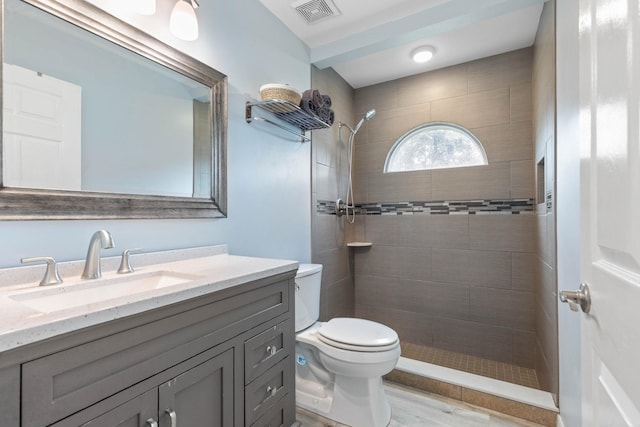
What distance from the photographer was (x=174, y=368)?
0.82m

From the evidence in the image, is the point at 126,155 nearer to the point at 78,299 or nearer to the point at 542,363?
the point at 78,299

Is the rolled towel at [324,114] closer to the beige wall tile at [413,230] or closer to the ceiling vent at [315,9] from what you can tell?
the ceiling vent at [315,9]

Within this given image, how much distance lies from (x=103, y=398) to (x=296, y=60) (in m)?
2.13

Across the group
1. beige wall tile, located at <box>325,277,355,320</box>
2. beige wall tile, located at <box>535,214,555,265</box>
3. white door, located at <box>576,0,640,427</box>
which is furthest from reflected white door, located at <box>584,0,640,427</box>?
beige wall tile, located at <box>325,277,355,320</box>

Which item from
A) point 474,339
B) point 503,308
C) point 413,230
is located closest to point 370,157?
point 413,230

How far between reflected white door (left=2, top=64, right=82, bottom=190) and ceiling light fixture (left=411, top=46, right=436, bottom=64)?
2119 millimetres

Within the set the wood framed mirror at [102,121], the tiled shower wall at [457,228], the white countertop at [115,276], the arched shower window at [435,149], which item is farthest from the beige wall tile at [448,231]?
the wood framed mirror at [102,121]

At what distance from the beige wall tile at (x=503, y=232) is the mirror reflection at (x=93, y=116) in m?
2.01

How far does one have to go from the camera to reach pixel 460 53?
231cm

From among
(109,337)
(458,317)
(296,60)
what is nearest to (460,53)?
(296,60)

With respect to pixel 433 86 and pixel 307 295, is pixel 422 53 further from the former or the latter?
pixel 307 295

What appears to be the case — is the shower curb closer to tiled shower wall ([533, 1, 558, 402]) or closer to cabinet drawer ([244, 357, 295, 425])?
tiled shower wall ([533, 1, 558, 402])

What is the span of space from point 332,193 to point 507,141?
139 cm

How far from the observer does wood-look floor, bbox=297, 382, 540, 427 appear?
5.41ft
